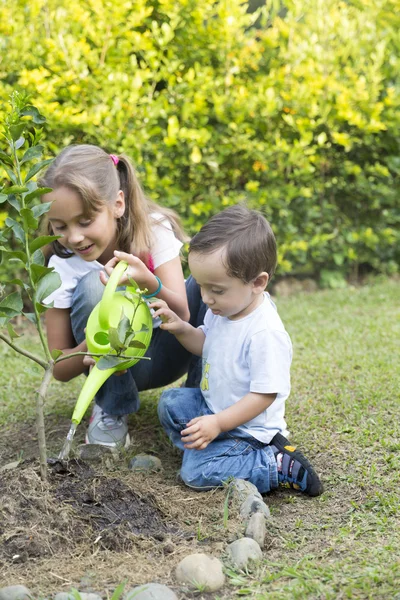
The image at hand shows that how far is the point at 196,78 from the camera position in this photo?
183 inches

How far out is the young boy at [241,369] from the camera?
2.20m

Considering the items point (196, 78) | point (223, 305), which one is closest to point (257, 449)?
point (223, 305)

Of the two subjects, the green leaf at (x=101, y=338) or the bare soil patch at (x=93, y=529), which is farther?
the green leaf at (x=101, y=338)

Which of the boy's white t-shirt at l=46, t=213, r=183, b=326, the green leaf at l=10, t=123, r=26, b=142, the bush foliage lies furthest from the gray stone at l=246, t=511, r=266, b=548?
the bush foliage

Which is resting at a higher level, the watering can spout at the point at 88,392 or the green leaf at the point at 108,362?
the green leaf at the point at 108,362

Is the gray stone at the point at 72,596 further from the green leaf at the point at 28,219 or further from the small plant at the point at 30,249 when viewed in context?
the green leaf at the point at 28,219

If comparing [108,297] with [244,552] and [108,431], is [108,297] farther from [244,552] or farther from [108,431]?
[244,552]

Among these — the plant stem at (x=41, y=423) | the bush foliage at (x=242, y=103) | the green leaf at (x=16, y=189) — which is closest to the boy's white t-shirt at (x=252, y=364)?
the plant stem at (x=41, y=423)

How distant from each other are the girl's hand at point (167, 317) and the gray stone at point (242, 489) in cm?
54

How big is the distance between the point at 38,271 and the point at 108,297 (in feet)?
0.99

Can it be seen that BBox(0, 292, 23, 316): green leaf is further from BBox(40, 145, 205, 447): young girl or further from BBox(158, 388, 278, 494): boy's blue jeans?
BBox(158, 388, 278, 494): boy's blue jeans

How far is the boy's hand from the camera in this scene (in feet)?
7.06

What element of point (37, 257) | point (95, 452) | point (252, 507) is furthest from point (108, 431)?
point (37, 257)

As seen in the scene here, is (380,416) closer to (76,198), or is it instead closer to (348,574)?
(348,574)
